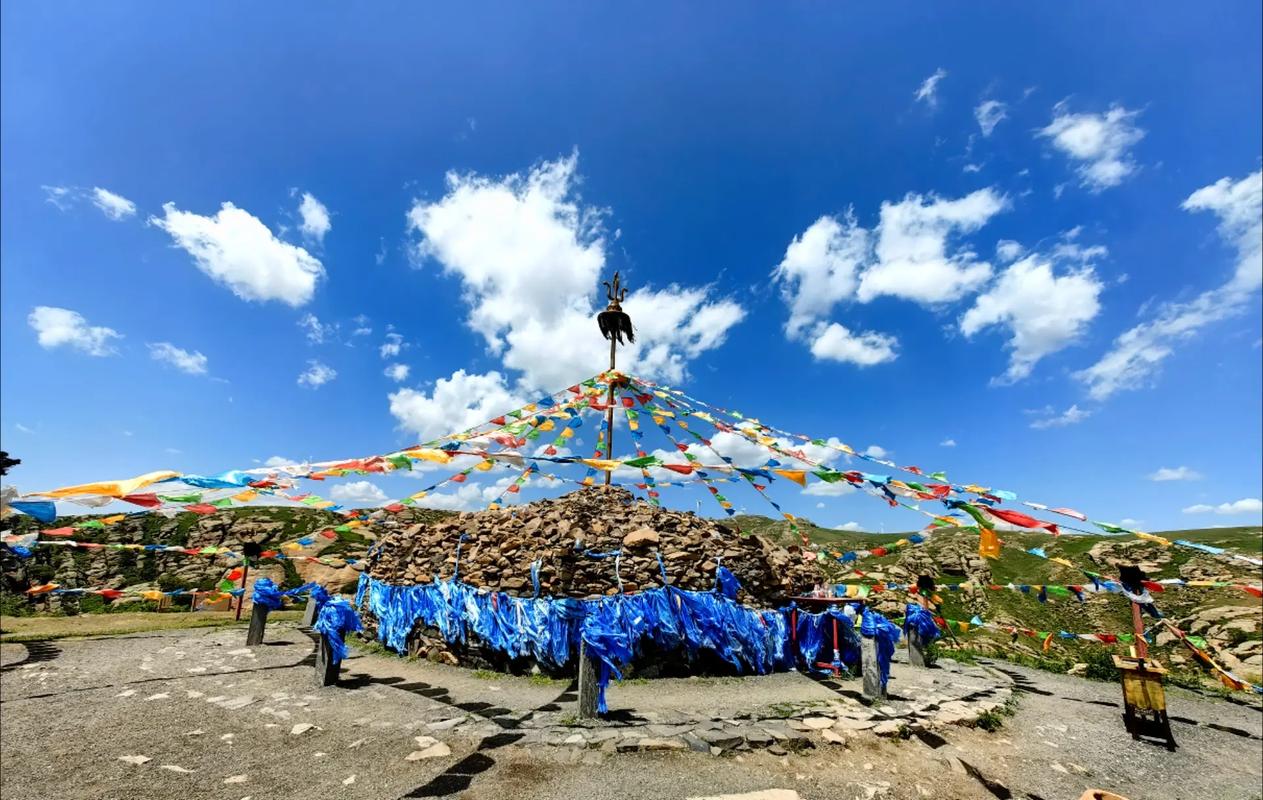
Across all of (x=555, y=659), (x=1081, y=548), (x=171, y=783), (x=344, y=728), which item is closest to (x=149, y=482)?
(x=171, y=783)

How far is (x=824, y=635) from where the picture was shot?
12266mm

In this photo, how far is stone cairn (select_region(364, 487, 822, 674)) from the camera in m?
11.3

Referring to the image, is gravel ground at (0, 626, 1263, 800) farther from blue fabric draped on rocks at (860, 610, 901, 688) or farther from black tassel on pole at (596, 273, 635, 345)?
black tassel on pole at (596, 273, 635, 345)

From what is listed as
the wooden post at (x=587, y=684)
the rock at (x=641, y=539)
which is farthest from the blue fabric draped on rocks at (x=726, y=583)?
the wooden post at (x=587, y=684)

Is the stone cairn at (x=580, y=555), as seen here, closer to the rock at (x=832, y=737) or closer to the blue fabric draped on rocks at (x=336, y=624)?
the blue fabric draped on rocks at (x=336, y=624)

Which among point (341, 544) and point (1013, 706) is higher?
point (341, 544)

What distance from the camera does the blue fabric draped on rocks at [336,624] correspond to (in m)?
9.89

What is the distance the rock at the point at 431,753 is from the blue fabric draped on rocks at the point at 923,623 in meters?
11.9

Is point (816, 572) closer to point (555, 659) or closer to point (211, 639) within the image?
point (555, 659)

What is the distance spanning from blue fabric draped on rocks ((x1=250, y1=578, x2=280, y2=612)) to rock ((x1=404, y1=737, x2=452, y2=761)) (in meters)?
9.20

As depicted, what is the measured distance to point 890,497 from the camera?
8.35m

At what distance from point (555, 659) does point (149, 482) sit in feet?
25.1

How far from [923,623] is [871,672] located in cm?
484

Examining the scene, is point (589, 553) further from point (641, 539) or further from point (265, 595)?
point (265, 595)
